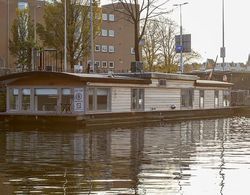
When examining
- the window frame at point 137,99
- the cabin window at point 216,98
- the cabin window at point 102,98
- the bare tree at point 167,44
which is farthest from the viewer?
the bare tree at point 167,44

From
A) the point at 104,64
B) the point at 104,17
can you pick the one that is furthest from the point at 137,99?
the point at 104,17

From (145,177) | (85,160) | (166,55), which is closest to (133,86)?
(85,160)

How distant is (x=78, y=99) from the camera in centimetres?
3703

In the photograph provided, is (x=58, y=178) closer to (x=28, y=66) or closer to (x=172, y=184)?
(x=172, y=184)

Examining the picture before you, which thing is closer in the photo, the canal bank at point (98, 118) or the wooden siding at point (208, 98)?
the canal bank at point (98, 118)

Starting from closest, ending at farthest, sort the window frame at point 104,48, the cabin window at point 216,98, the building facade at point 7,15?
the cabin window at point 216,98 < the building facade at point 7,15 < the window frame at point 104,48

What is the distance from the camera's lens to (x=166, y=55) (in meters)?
81.5

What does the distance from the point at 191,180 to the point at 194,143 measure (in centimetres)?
1133

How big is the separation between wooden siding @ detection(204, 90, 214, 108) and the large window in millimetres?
16692

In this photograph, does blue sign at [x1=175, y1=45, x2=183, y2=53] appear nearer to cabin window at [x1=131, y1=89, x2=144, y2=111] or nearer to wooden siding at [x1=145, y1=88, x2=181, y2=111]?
wooden siding at [x1=145, y1=88, x2=181, y2=111]

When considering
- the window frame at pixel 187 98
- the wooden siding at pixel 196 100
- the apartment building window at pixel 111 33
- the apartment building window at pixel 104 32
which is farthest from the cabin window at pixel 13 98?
the apartment building window at pixel 111 33

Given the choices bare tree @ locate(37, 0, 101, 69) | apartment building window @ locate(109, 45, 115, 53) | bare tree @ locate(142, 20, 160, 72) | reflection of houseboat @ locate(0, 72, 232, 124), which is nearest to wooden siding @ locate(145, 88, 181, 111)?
reflection of houseboat @ locate(0, 72, 232, 124)

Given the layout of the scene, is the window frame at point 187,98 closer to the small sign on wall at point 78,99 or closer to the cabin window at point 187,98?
the cabin window at point 187,98

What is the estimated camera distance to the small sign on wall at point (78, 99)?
36.9 metres
